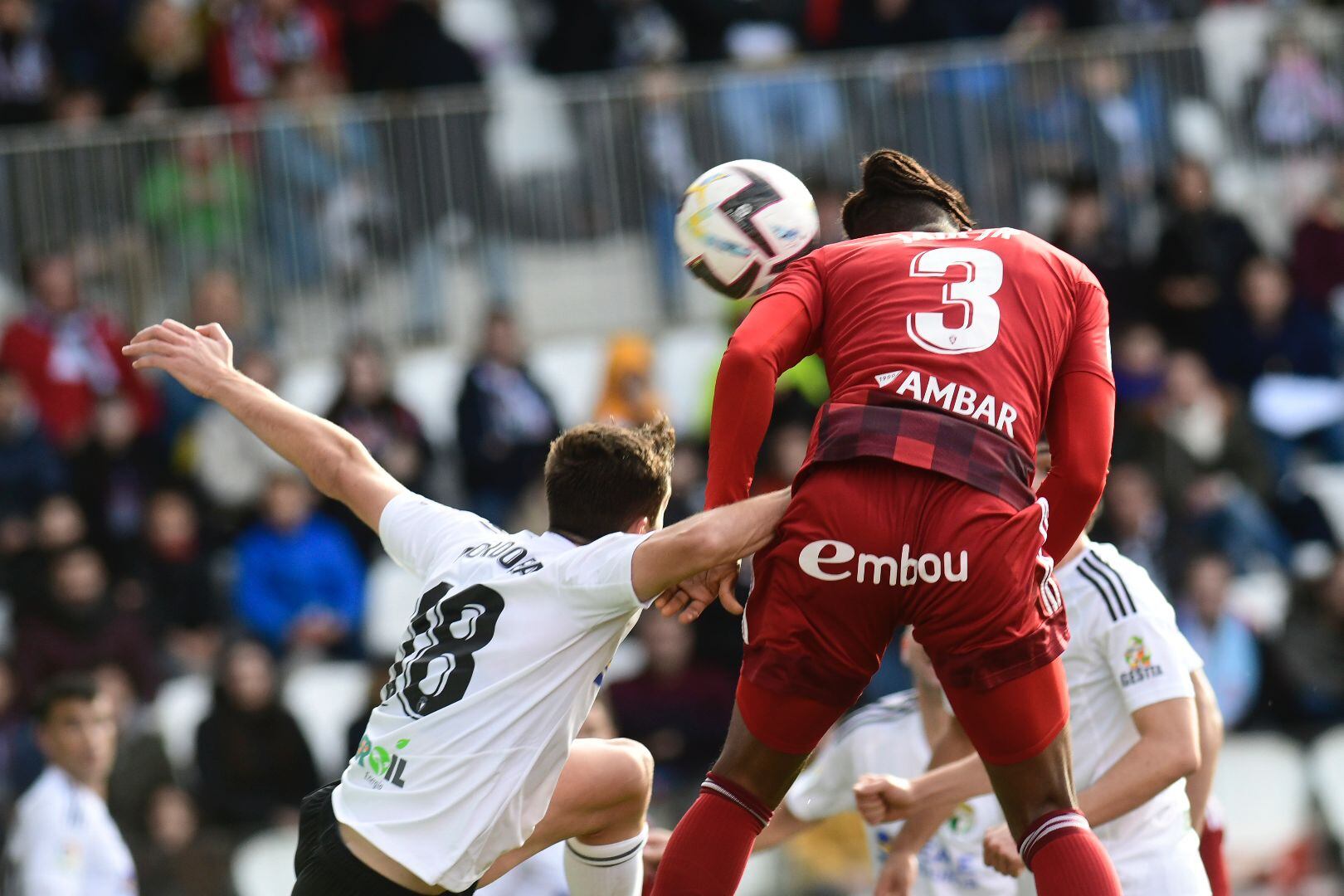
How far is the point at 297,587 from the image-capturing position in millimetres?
11625

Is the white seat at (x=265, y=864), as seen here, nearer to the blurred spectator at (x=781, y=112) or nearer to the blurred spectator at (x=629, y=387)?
the blurred spectator at (x=629, y=387)

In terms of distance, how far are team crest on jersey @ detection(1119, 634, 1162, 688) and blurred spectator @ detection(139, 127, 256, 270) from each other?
8.46 metres

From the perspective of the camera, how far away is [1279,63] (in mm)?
14492

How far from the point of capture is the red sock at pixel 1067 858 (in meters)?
5.09

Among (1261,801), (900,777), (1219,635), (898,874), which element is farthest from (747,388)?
(1219,635)

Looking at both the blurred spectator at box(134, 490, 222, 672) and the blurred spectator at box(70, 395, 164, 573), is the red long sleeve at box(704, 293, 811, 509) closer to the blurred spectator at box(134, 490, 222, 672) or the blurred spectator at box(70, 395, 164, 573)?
the blurred spectator at box(134, 490, 222, 672)

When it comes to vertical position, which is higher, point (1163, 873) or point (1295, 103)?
point (1295, 103)

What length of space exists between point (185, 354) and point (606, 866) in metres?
1.94

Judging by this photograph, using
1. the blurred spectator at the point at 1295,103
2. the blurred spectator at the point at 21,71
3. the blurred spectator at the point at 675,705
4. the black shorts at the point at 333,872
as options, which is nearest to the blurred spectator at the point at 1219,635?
the blurred spectator at the point at 675,705

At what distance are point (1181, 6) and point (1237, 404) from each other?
3781mm

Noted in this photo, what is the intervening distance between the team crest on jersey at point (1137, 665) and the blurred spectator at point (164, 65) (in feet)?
30.6

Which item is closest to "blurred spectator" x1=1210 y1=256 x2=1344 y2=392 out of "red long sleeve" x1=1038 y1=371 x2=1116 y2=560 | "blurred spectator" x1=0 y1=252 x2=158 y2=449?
"blurred spectator" x1=0 y1=252 x2=158 y2=449

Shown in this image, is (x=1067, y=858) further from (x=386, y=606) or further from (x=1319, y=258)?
(x=1319, y=258)

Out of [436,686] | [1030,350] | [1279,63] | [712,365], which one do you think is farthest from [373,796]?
[1279,63]
